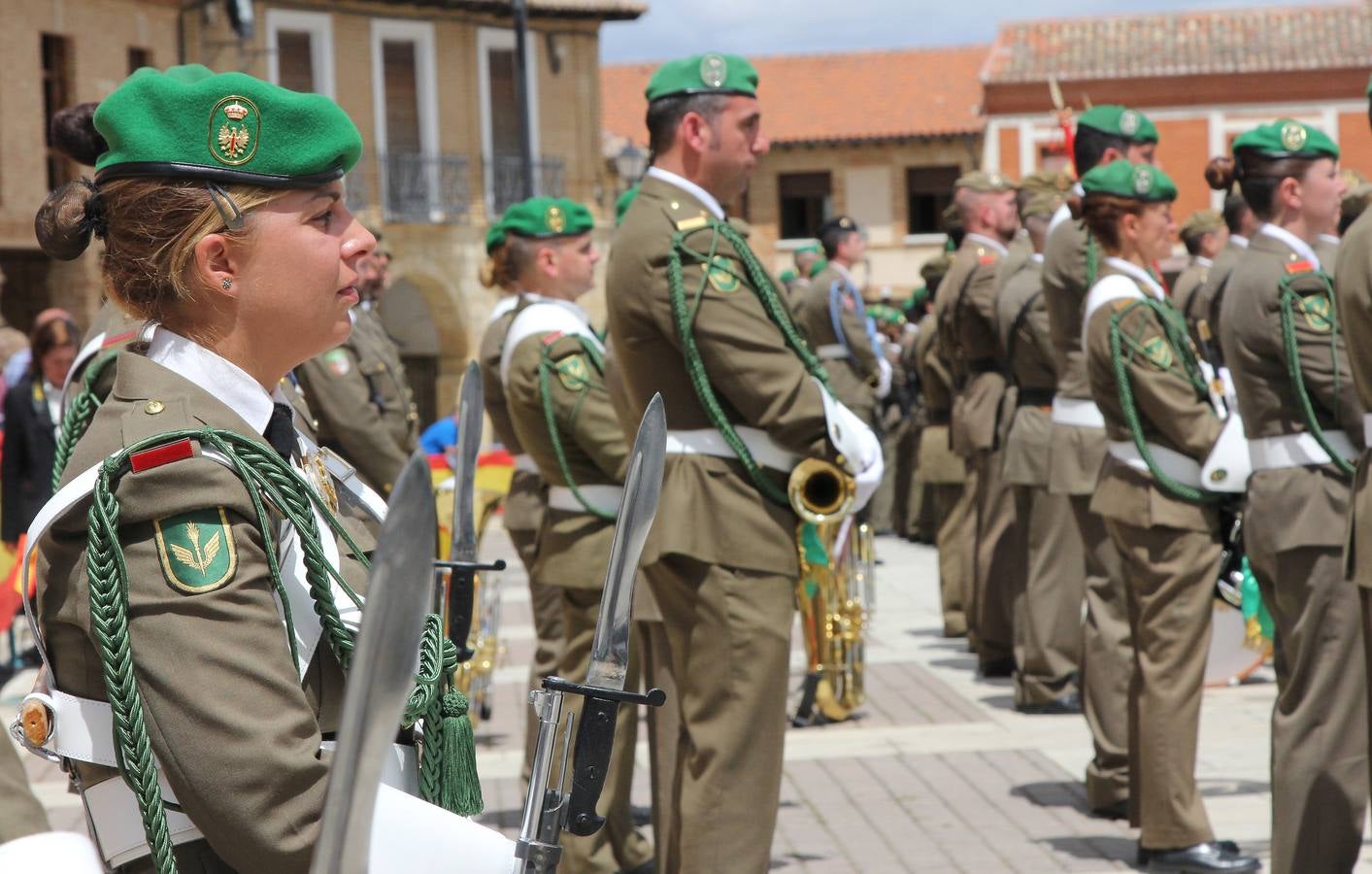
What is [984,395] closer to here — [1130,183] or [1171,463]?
[1130,183]

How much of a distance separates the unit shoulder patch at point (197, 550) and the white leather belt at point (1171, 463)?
13.9ft

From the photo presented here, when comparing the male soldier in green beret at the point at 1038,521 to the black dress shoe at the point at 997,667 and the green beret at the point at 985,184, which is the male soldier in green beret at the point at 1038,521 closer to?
the black dress shoe at the point at 997,667

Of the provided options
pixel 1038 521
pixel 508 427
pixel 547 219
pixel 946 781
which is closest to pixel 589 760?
pixel 547 219

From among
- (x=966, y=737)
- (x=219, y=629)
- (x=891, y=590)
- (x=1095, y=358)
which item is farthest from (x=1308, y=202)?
(x=891, y=590)

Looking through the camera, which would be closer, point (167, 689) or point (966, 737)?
point (167, 689)

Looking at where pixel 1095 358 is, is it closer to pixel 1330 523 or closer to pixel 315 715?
pixel 1330 523

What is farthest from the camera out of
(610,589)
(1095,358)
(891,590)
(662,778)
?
(891,590)

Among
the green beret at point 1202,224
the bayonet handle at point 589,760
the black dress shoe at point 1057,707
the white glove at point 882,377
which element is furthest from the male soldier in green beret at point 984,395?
the bayonet handle at point 589,760

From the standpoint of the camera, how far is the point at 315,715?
2182mm

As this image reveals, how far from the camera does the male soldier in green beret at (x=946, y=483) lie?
36.3 ft

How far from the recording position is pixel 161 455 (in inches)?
81.0

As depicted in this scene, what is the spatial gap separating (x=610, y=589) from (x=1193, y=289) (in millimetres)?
8094

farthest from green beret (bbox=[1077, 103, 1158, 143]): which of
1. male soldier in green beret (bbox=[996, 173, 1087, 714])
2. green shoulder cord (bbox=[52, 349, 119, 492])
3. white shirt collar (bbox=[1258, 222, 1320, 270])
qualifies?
green shoulder cord (bbox=[52, 349, 119, 492])

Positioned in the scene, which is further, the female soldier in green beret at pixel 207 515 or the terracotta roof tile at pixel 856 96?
the terracotta roof tile at pixel 856 96
